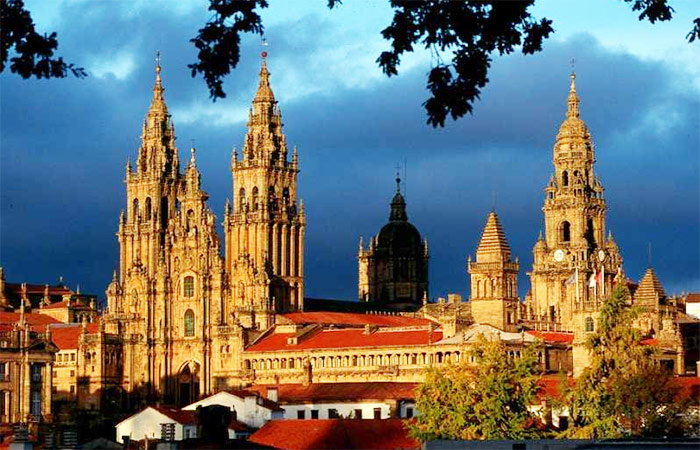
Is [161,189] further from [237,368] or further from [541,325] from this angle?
[541,325]

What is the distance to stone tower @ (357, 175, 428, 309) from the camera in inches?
6959

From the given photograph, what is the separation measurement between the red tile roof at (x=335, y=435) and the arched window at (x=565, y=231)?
76300 millimetres

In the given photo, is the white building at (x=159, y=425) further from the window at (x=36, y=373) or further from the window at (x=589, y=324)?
the window at (x=589, y=324)

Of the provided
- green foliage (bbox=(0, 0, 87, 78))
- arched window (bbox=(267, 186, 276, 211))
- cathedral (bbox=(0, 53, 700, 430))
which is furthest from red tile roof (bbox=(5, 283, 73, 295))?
green foliage (bbox=(0, 0, 87, 78))

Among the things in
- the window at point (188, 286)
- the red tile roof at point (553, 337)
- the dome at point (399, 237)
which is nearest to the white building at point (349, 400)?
the red tile roof at point (553, 337)

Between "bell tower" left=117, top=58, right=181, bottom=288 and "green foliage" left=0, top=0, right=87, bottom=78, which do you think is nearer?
"green foliage" left=0, top=0, right=87, bottom=78

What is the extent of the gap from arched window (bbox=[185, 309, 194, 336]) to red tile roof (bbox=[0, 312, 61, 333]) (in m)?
13.2

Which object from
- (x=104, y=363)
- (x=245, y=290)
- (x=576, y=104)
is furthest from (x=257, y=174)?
(x=576, y=104)

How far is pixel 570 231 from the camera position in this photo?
551 feet

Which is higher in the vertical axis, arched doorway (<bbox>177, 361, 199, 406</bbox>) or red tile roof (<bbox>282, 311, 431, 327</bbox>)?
red tile roof (<bbox>282, 311, 431, 327</bbox>)

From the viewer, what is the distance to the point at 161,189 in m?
168

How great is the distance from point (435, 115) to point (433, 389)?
7090 centimetres

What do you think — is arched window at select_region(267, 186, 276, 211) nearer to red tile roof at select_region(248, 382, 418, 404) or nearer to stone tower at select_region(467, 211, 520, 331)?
stone tower at select_region(467, 211, 520, 331)

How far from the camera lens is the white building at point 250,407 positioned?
111188mm
